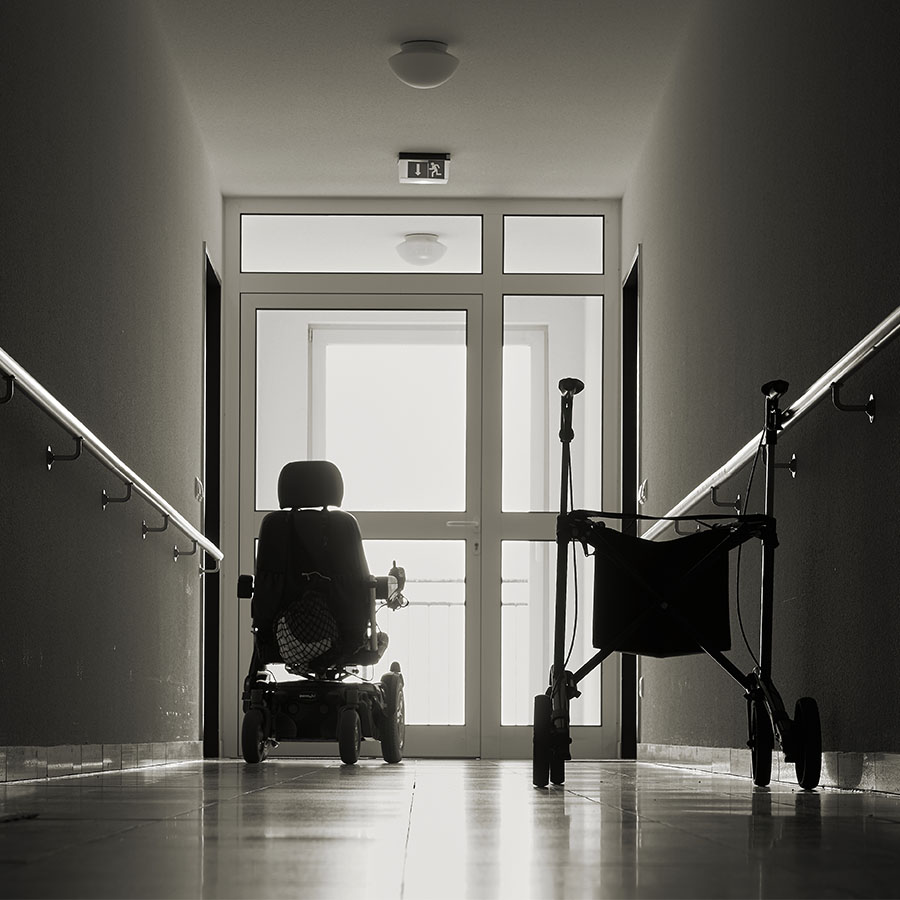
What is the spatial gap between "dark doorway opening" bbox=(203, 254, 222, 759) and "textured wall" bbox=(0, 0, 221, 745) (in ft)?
2.65

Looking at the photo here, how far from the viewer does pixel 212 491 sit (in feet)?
21.8

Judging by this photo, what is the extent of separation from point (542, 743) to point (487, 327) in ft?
12.7

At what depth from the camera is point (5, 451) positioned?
9.44ft

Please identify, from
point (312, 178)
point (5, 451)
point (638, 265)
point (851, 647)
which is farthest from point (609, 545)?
point (312, 178)

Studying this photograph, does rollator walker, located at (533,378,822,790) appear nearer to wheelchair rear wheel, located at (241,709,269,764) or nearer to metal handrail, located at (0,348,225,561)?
metal handrail, located at (0,348,225,561)

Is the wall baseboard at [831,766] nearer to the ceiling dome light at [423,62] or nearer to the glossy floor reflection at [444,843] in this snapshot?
the glossy floor reflection at [444,843]

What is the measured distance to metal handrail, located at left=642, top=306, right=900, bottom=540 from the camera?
7.84 ft

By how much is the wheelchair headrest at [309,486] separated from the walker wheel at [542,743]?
2.13 m

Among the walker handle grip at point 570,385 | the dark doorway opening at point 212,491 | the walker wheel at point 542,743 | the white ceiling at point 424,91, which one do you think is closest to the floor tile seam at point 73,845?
the walker wheel at point 542,743

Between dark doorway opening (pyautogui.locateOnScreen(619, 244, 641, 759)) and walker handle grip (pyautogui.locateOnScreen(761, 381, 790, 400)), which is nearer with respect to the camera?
walker handle grip (pyautogui.locateOnScreen(761, 381, 790, 400))

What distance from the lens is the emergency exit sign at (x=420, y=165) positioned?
6.14 metres

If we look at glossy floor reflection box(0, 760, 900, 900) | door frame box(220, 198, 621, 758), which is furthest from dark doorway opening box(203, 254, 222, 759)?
glossy floor reflection box(0, 760, 900, 900)

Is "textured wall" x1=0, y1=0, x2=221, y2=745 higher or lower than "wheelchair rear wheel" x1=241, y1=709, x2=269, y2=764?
higher

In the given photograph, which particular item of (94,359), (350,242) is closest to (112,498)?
(94,359)
